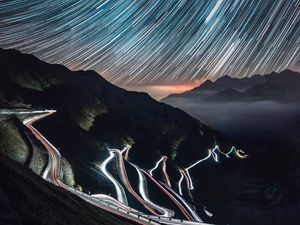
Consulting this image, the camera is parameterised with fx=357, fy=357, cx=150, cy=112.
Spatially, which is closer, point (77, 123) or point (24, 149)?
point (24, 149)

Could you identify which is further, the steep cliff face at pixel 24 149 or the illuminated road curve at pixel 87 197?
the steep cliff face at pixel 24 149

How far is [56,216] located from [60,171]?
37145 millimetres

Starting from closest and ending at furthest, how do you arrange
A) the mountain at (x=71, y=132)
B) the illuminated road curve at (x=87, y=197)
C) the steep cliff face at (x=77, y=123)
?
the illuminated road curve at (x=87, y=197) < the mountain at (x=71, y=132) < the steep cliff face at (x=77, y=123)

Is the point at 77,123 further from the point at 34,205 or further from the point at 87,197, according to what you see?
the point at 34,205

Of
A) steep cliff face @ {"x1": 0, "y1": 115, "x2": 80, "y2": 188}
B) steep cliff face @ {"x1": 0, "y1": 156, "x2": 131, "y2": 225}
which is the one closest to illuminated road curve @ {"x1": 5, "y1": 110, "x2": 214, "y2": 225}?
steep cliff face @ {"x1": 0, "y1": 115, "x2": 80, "y2": 188}

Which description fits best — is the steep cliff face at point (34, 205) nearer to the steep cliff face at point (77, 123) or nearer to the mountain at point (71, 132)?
the mountain at point (71, 132)

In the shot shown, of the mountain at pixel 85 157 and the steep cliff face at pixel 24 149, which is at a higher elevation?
the steep cliff face at pixel 24 149

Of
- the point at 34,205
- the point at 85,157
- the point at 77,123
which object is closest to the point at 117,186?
the point at 85,157

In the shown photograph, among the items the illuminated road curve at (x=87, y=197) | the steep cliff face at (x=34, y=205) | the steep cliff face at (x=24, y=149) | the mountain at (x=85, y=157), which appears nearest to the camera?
the steep cliff face at (x=34, y=205)

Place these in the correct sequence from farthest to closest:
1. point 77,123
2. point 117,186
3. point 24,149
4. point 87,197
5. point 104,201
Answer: point 77,123
point 117,186
point 24,149
point 104,201
point 87,197

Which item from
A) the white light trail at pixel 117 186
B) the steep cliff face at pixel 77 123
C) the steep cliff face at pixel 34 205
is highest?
the steep cliff face at pixel 34 205

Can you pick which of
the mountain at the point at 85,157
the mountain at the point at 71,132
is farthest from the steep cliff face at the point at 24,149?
the mountain at the point at 85,157

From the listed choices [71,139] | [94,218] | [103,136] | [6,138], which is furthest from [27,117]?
[94,218]

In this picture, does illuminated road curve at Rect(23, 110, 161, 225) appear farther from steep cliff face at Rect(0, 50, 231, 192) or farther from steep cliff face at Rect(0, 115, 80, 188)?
steep cliff face at Rect(0, 50, 231, 192)
